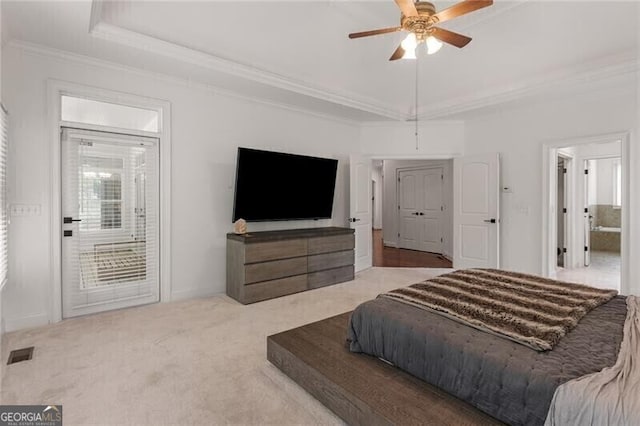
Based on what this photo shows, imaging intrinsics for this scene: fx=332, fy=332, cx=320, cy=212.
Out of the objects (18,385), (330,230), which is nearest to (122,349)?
(18,385)

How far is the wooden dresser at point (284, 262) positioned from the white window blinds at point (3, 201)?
6.56ft

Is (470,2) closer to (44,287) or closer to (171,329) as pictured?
(171,329)

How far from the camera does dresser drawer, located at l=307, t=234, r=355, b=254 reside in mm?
4395

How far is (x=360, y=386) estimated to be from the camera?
1770mm

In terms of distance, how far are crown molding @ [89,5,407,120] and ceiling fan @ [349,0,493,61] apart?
5.63 ft

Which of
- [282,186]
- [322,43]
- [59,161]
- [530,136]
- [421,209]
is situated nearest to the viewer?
[59,161]

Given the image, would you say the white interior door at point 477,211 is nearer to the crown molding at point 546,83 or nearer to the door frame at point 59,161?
the crown molding at point 546,83

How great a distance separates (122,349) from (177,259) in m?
1.35

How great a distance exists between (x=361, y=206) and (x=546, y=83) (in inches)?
116

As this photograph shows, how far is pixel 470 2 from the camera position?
6.59 feet

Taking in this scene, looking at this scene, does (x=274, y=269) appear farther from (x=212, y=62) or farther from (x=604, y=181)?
(x=604, y=181)

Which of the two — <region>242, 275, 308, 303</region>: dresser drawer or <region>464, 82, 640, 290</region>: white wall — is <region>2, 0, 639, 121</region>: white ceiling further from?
<region>242, 275, 308, 303</region>: dresser drawer

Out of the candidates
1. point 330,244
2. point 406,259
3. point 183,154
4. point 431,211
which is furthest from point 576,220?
point 183,154

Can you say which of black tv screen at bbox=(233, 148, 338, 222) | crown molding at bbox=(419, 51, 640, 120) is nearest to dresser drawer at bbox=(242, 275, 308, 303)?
black tv screen at bbox=(233, 148, 338, 222)
